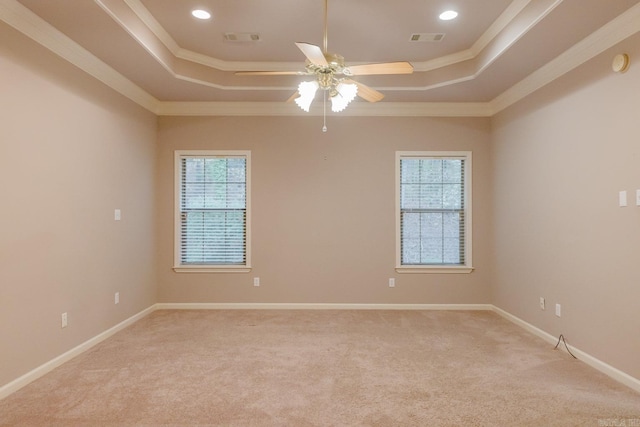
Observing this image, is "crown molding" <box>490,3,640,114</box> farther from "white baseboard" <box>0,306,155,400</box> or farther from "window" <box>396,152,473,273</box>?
"white baseboard" <box>0,306,155,400</box>

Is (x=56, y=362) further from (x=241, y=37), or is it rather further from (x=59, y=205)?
(x=241, y=37)

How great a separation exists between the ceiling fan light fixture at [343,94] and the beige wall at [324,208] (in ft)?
7.54

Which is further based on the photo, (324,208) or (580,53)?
(324,208)

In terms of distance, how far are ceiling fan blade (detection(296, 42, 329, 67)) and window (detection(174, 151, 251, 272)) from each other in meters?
2.77

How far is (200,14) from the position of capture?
128 inches

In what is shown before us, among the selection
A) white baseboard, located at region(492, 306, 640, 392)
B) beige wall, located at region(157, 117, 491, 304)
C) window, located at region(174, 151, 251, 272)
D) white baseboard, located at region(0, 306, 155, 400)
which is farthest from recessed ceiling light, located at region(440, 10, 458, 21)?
white baseboard, located at region(0, 306, 155, 400)

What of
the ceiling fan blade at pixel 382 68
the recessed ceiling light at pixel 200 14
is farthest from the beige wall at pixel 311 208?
the ceiling fan blade at pixel 382 68

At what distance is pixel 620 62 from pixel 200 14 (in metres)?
3.38

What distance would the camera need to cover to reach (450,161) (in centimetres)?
515

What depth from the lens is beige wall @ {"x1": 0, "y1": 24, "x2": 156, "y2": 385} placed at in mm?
2691

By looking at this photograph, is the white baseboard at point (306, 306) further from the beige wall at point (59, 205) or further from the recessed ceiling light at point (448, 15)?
the recessed ceiling light at point (448, 15)

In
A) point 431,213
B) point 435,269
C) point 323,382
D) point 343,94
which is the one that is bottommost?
point 323,382

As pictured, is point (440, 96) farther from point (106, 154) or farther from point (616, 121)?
point (106, 154)

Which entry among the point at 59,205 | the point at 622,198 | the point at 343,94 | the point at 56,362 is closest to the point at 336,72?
the point at 343,94
